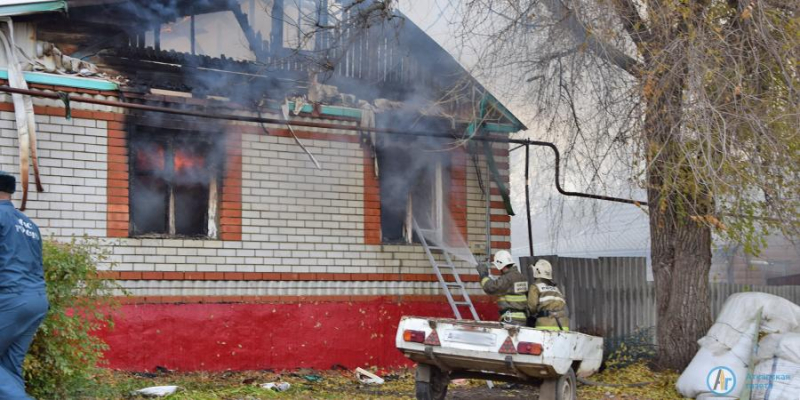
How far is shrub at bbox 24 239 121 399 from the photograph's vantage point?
726 cm

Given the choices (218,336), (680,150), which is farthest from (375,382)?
(680,150)

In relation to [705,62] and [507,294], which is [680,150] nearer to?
[705,62]

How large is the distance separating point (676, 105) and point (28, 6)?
23.2 feet

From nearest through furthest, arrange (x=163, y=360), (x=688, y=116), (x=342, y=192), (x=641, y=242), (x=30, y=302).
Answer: (x=30, y=302), (x=688, y=116), (x=163, y=360), (x=342, y=192), (x=641, y=242)

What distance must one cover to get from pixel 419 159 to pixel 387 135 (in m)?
0.70

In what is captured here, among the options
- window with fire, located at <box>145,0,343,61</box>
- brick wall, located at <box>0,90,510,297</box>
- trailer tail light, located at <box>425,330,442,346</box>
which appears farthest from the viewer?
window with fire, located at <box>145,0,343,61</box>

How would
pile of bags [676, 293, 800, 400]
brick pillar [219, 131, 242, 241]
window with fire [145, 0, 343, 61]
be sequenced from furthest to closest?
brick pillar [219, 131, 242, 241]
window with fire [145, 0, 343, 61]
pile of bags [676, 293, 800, 400]

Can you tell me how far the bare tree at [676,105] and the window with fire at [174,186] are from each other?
3.54 metres

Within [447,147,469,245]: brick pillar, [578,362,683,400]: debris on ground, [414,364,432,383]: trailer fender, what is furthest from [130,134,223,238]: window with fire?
[578,362,683,400]: debris on ground

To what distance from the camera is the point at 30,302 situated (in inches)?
247

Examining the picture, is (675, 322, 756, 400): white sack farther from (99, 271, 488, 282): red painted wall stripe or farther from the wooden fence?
(99, 271, 488, 282): red painted wall stripe

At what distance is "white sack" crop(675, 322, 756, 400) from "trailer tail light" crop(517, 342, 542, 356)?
8.71 feet

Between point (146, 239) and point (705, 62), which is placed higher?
point (705, 62)

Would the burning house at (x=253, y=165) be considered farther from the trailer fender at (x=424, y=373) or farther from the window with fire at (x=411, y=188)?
the trailer fender at (x=424, y=373)
